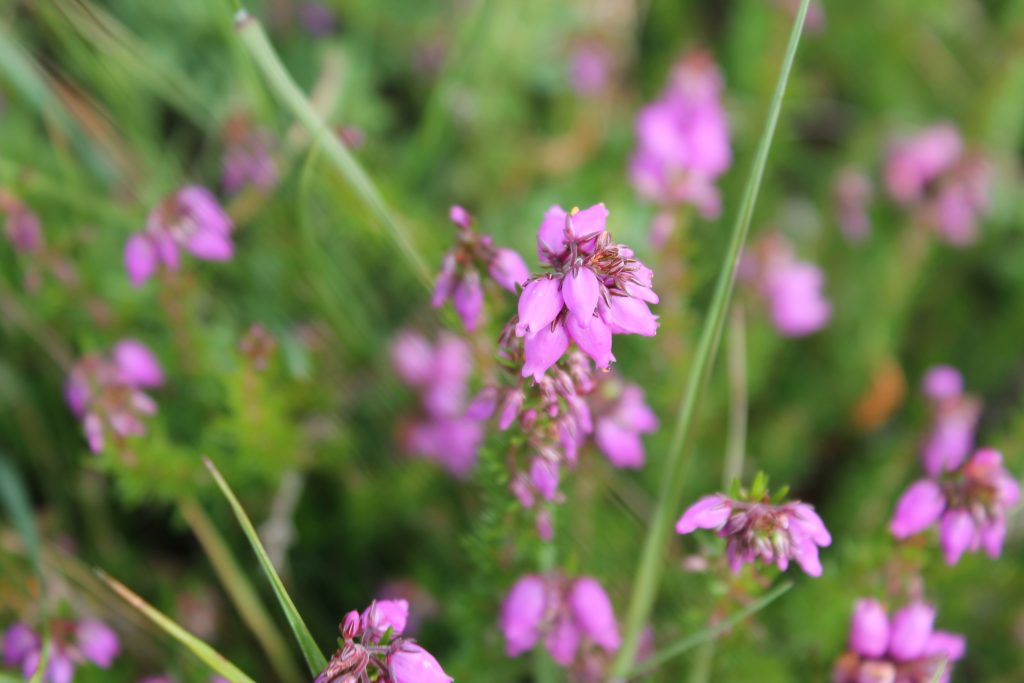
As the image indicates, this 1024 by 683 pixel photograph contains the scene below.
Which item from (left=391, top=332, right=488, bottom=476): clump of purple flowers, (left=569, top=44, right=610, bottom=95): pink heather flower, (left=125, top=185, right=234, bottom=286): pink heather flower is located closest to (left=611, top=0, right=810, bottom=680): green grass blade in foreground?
(left=391, top=332, right=488, bottom=476): clump of purple flowers

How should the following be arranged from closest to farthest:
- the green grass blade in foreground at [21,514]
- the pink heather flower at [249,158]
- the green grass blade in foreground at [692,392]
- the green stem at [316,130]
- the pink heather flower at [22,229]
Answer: the green grass blade in foreground at [692,392] < the green stem at [316,130] < the green grass blade in foreground at [21,514] < the pink heather flower at [22,229] < the pink heather flower at [249,158]

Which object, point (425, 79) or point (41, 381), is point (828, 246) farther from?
point (41, 381)

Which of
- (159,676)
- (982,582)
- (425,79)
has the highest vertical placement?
(425,79)

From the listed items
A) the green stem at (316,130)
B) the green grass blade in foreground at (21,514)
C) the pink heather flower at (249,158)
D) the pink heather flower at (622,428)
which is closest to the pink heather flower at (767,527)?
the pink heather flower at (622,428)

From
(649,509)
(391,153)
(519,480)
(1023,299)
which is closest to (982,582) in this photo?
(649,509)

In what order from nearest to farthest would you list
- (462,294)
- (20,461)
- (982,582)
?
(462,294), (982,582), (20,461)

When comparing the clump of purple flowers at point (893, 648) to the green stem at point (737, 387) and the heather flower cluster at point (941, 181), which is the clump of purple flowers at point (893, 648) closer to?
the green stem at point (737, 387)

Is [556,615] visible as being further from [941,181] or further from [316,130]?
[941,181]
